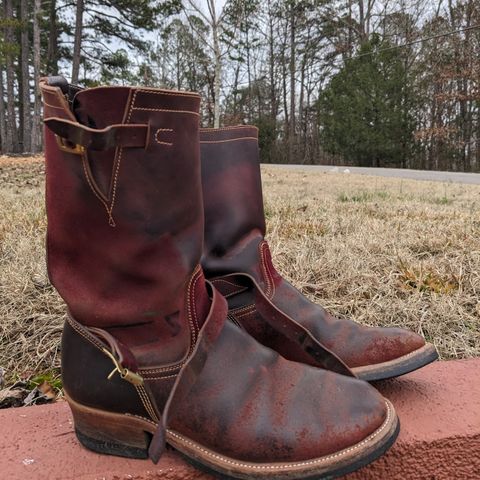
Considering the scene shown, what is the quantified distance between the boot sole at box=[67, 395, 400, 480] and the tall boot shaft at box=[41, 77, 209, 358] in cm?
13

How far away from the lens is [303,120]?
79.3 feet

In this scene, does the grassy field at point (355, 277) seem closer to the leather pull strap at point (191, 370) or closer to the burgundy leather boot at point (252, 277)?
the burgundy leather boot at point (252, 277)

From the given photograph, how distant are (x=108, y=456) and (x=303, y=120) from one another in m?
24.3

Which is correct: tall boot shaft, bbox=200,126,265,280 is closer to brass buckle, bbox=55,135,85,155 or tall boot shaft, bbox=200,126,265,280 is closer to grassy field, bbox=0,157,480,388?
brass buckle, bbox=55,135,85,155

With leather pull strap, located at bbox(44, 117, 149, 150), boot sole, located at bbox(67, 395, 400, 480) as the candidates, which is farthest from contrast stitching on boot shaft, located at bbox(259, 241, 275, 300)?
leather pull strap, located at bbox(44, 117, 149, 150)

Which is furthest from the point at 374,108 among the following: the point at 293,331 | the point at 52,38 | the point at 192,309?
the point at 192,309

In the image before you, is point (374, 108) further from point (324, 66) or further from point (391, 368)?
point (391, 368)

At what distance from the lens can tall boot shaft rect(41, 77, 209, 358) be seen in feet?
2.18

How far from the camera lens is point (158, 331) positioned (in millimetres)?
751

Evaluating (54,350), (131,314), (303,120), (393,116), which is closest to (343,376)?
(131,314)

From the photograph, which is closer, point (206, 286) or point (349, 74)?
point (206, 286)

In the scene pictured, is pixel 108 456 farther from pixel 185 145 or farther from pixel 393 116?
pixel 393 116

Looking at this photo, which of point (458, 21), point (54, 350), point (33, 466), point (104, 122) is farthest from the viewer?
point (458, 21)

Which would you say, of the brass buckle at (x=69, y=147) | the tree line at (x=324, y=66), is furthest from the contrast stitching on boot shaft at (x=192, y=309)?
the tree line at (x=324, y=66)
